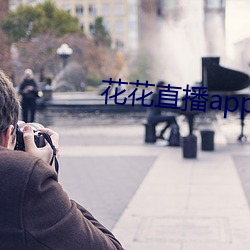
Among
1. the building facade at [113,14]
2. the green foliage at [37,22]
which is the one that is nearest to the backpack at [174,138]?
the green foliage at [37,22]

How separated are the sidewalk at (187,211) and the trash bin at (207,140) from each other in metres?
1.80

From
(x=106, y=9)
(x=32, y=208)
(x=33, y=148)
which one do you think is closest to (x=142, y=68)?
(x=106, y=9)

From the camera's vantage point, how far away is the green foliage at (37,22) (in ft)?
148

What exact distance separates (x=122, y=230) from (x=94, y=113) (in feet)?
65.2

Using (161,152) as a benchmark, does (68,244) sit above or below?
above

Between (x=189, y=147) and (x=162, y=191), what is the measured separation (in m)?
3.35

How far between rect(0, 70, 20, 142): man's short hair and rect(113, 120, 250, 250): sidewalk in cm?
404

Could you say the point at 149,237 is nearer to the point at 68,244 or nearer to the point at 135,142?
the point at 68,244

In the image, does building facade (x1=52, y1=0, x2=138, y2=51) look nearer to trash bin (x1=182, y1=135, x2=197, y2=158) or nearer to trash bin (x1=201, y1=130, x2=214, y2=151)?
trash bin (x1=201, y1=130, x2=214, y2=151)

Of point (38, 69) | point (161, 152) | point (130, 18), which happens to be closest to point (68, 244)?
point (161, 152)

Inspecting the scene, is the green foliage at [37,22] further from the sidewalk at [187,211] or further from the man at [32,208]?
the man at [32,208]

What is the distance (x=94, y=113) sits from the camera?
26.2 metres

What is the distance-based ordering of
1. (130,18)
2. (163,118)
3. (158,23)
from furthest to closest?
1. (130,18)
2. (158,23)
3. (163,118)

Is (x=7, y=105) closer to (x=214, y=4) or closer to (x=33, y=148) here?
(x=33, y=148)
